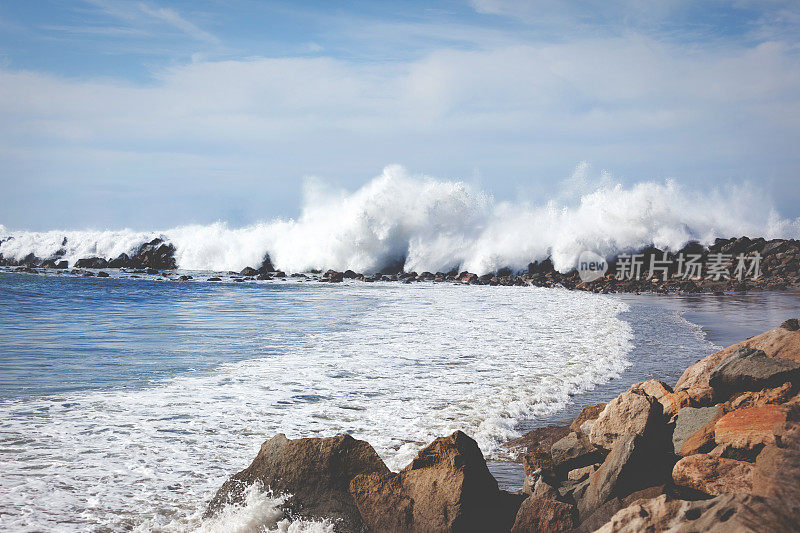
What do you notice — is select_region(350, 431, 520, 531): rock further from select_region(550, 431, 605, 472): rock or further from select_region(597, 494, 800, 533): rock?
select_region(597, 494, 800, 533): rock

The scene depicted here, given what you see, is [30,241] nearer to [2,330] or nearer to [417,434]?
[2,330]

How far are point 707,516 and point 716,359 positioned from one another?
305 cm

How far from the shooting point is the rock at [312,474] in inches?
148

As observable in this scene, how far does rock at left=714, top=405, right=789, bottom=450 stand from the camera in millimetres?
3406

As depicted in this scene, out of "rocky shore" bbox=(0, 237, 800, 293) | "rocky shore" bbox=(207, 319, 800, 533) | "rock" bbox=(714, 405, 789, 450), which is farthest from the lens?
"rocky shore" bbox=(0, 237, 800, 293)

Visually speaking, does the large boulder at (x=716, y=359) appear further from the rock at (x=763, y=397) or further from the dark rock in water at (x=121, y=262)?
the dark rock in water at (x=121, y=262)

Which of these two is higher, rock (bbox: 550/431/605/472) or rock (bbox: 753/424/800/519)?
rock (bbox: 753/424/800/519)

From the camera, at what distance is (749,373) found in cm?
445

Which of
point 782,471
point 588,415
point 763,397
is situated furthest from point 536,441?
point 782,471

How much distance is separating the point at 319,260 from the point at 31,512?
4056cm

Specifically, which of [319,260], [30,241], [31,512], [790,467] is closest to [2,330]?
[31,512]

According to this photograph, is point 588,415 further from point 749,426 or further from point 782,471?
point 782,471

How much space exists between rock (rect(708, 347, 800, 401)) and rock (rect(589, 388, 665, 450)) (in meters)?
0.68

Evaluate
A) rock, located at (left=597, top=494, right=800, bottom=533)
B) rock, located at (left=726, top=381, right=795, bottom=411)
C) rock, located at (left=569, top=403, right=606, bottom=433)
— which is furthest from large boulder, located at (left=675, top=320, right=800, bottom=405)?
rock, located at (left=597, top=494, right=800, bottom=533)
